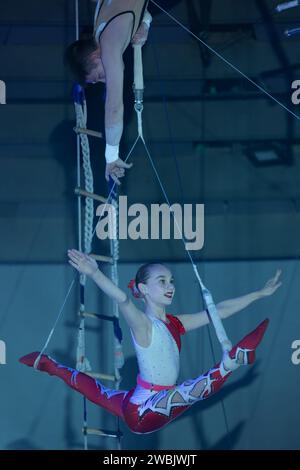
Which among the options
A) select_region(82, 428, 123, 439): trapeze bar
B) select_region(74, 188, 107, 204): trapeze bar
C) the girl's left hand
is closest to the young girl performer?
select_region(74, 188, 107, 204): trapeze bar

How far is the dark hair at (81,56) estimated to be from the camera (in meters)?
3.34

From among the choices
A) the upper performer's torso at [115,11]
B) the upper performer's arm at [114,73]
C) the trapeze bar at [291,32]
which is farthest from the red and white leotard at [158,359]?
the trapeze bar at [291,32]

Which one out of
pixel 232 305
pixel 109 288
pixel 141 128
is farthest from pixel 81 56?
pixel 232 305

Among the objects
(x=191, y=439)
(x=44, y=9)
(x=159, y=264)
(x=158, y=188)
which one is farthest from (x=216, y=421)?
(x=44, y=9)

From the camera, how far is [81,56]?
3.35 meters

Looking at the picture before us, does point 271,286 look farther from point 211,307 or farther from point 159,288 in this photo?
point 159,288

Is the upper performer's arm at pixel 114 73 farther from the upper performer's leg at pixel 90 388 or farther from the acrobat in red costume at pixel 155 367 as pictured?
the upper performer's leg at pixel 90 388

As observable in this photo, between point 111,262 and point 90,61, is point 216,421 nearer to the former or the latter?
point 111,262

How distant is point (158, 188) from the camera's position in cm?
343

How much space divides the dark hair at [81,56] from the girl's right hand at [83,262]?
2.37 feet

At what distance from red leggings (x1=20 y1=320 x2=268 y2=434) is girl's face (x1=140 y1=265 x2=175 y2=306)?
342mm

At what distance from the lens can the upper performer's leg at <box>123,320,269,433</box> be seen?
3236 millimetres

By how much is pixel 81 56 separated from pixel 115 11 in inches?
9.5

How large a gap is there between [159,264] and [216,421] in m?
0.73
